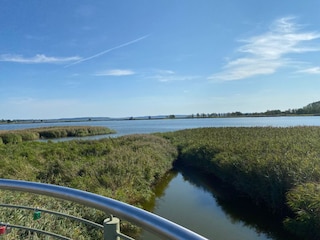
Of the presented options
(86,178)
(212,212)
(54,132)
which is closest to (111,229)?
(86,178)

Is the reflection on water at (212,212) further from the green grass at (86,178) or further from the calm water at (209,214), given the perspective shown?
the green grass at (86,178)

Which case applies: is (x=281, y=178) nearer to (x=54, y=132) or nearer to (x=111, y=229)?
(x=111, y=229)

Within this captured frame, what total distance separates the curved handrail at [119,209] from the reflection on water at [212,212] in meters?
5.51

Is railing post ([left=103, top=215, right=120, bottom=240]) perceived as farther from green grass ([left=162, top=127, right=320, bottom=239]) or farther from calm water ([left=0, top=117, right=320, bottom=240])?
calm water ([left=0, top=117, right=320, bottom=240])

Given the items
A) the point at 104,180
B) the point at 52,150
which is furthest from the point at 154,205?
the point at 52,150

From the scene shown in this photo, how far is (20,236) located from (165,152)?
1169 cm

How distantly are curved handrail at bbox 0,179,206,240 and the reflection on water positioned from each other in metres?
5.51

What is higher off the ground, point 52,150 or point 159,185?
point 52,150

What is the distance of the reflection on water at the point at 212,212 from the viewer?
7203 millimetres

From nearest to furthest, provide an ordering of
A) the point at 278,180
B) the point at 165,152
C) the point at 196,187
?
the point at 278,180 < the point at 196,187 < the point at 165,152

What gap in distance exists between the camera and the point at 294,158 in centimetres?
889

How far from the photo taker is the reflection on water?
720 cm

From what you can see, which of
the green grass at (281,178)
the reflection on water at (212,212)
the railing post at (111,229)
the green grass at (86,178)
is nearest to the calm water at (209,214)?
the reflection on water at (212,212)

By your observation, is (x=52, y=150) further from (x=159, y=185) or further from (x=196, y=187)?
(x=196, y=187)
